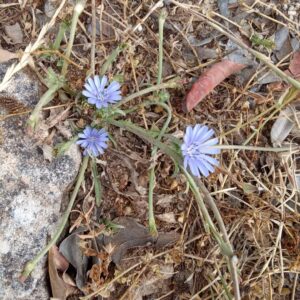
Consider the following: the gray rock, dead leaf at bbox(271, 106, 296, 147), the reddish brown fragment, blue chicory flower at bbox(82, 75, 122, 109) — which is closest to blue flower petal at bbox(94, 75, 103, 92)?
blue chicory flower at bbox(82, 75, 122, 109)

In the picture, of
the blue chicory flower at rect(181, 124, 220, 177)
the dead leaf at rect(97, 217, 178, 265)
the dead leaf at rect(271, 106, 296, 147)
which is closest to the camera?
the blue chicory flower at rect(181, 124, 220, 177)

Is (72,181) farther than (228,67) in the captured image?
No

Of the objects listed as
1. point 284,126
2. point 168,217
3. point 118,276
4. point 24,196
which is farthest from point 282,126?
point 24,196

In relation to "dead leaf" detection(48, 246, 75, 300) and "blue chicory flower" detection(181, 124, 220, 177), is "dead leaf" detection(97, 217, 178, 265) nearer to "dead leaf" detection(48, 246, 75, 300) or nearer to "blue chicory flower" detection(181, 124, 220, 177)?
"dead leaf" detection(48, 246, 75, 300)

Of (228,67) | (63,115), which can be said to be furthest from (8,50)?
(228,67)

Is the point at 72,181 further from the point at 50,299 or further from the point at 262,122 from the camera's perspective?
the point at 262,122

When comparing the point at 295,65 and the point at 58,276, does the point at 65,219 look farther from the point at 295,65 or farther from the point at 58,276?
the point at 295,65
